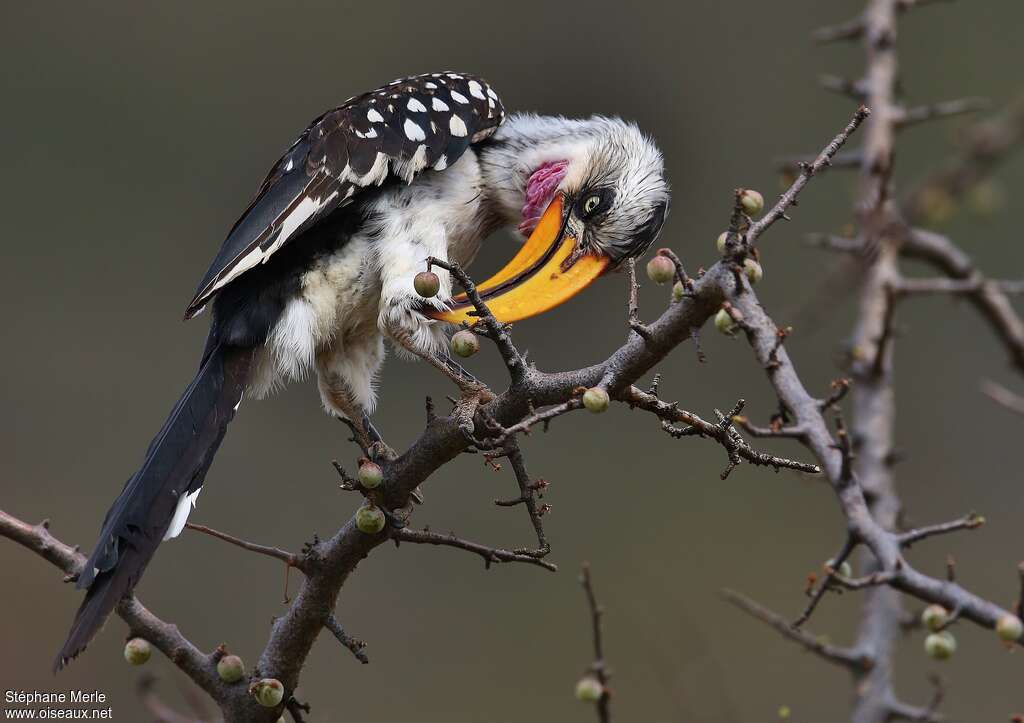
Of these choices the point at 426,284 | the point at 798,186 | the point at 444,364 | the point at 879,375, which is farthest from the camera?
the point at 444,364

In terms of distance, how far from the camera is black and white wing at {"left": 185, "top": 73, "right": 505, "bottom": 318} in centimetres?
272

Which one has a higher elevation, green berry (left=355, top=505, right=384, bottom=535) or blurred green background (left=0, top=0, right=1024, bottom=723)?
blurred green background (left=0, top=0, right=1024, bottom=723)

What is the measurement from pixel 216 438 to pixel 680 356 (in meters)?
5.20

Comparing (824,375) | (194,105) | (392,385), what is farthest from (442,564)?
(194,105)

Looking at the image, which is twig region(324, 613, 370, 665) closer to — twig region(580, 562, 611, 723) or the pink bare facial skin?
twig region(580, 562, 611, 723)

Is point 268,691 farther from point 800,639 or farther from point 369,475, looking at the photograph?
point 800,639

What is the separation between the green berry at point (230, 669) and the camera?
7.29ft

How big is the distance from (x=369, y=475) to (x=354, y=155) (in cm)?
91

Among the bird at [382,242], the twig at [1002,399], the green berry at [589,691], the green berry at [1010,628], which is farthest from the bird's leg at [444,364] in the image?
the green berry at [1010,628]

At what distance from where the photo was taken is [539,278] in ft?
9.84

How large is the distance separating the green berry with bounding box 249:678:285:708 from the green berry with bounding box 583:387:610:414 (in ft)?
2.33

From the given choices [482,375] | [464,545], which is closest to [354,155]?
[464,545]

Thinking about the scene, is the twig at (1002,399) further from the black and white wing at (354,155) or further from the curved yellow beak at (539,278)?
the black and white wing at (354,155)

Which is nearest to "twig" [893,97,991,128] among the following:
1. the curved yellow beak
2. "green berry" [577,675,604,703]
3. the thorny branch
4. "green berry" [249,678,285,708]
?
the thorny branch
